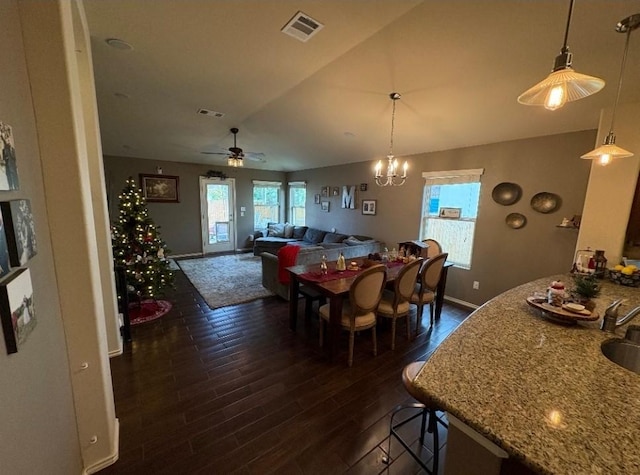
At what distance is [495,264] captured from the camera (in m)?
3.75

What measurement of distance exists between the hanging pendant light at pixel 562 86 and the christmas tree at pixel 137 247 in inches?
161

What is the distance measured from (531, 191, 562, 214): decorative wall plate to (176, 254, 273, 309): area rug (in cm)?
405

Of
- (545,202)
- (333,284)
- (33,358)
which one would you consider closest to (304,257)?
(333,284)

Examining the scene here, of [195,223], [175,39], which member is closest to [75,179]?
[175,39]

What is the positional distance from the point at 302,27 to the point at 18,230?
231 cm

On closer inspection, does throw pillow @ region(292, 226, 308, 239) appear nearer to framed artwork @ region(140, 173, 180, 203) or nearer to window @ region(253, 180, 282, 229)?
window @ region(253, 180, 282, 229)

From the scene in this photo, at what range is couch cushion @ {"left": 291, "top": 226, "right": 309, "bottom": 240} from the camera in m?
7.25

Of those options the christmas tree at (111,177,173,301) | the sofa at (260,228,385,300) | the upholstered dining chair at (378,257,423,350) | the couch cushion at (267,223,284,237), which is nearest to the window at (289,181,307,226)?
the couch cushion at (267,223,284,237)

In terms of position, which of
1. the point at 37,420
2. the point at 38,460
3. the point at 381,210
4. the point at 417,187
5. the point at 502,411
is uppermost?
the point at 417,187

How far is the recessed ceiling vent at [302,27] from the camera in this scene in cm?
201

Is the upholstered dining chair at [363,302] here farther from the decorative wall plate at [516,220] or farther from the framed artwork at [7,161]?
the decorative wall plate at [516,220]

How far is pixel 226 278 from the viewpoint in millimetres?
5105

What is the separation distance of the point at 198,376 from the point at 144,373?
52cm

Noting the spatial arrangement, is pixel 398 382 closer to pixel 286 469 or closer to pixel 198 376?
pixel 286 469
